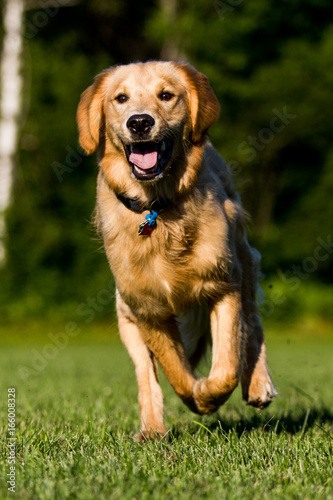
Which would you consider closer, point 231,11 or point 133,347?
point 133,347

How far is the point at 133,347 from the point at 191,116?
4.75ft

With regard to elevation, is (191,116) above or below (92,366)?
above

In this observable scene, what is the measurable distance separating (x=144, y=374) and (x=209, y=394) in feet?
2.33

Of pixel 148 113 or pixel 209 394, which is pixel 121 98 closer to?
pixel 148 113

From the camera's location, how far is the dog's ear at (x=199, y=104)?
4102 mm

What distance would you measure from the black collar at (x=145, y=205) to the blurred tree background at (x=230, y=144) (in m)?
15.4

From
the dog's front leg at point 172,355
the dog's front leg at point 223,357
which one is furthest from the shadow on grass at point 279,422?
the dog's front leg at point 223,357

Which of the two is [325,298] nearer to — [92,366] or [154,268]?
[92,366]

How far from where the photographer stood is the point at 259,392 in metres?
4.39

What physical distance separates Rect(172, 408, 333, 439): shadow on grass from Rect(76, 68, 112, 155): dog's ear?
5.78ft

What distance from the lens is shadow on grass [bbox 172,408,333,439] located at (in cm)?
435

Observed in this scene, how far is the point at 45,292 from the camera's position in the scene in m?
20.0

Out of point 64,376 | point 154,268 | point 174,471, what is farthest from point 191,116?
point 64,376

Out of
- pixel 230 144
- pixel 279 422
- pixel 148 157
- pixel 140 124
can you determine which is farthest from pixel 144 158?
pixel 230 144
